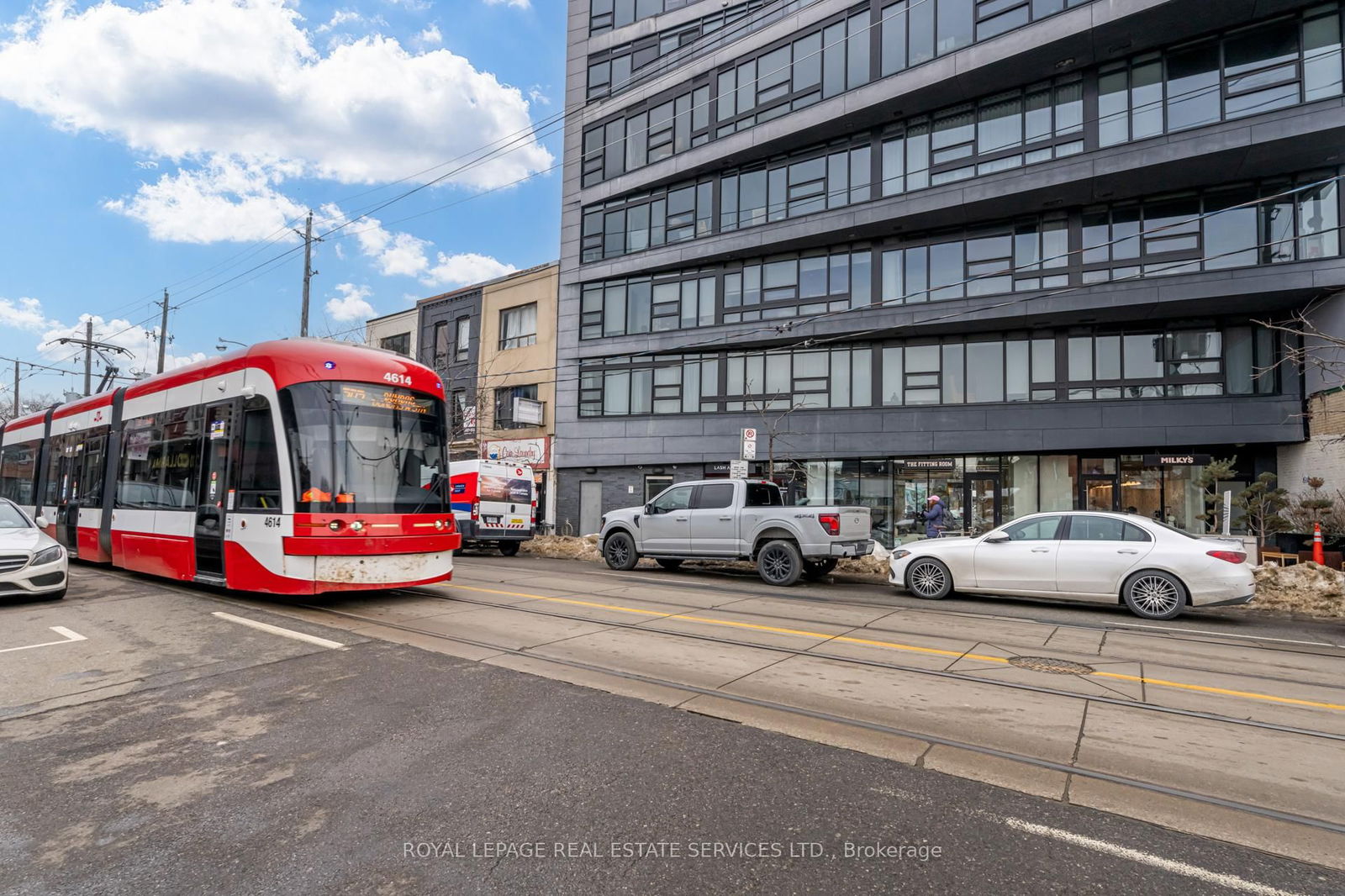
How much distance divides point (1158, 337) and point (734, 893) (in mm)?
21599

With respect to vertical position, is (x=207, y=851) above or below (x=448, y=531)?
below

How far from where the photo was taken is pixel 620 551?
635 inches

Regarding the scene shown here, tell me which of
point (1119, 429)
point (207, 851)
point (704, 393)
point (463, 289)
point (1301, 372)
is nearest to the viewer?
point (207, 851)

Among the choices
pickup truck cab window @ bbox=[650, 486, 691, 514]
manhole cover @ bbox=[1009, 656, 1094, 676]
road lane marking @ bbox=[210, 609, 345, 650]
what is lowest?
road lane marking @ bbox=[210, 609, 345, 650]

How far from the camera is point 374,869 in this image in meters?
2.98

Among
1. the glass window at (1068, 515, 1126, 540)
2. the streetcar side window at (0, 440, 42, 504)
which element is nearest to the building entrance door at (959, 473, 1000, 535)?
the glass window at (1068, 515, 1126, 540)

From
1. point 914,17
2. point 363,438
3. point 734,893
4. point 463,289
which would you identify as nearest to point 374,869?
point 734,893

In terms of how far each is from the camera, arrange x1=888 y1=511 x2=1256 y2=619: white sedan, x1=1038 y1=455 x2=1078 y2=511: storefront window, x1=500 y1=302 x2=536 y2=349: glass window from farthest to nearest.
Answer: x1=500 y1=302 x2=536 y2=349: glass window < x1=1038 y1=455 x2=1078 y2=511: storefront window < x1=888 y1=511 x2=1256 y2=619: white sedan

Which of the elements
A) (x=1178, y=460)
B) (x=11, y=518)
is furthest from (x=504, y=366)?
(x=1178, y=460)

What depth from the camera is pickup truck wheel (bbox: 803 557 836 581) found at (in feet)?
46.5

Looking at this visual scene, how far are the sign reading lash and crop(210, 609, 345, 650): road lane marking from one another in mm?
2752

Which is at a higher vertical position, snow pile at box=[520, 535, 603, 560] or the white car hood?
the white car hood

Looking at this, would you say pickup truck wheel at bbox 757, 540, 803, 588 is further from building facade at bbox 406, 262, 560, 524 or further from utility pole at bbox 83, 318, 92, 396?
utility pole at bbox 83, 318, 92, 396

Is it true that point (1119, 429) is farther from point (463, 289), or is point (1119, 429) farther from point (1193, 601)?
point (463, 289)
